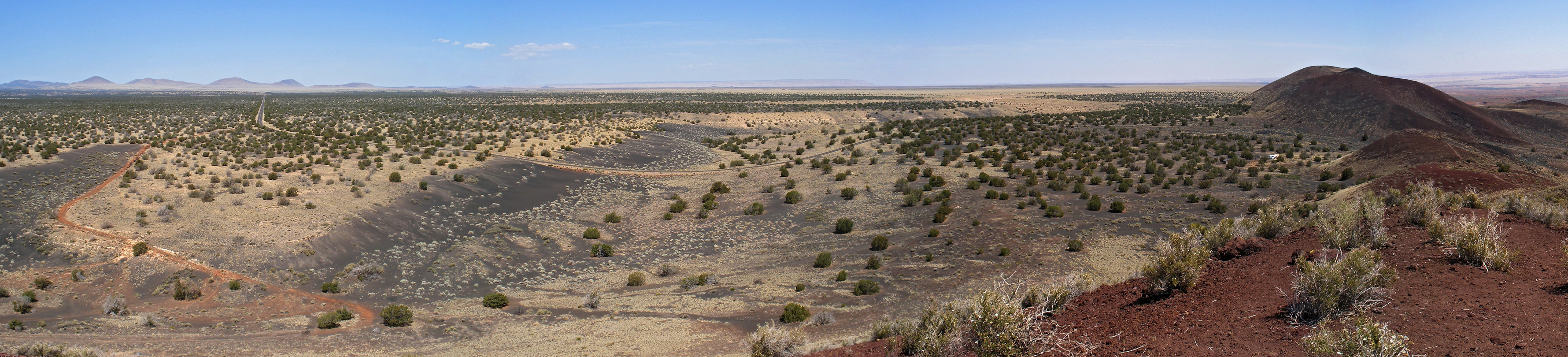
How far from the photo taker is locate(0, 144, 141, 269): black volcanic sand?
1384cm

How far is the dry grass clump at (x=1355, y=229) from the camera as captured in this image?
29.2 ft

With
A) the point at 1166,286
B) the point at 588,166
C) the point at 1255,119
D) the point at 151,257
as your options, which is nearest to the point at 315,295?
the point at 151,257

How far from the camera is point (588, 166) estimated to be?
32.0 metres

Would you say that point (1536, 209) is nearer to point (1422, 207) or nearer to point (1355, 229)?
point (1422, 207)

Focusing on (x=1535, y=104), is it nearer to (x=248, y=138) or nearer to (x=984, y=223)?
(x=984, y=223)

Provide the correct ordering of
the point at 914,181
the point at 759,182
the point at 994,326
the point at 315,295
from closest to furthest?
the point at 994,326 < the point at 315,295 < the point at 914,181 < the point at 759,182

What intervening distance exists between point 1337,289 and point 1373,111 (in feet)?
150

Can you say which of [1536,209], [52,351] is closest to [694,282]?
[52,351]

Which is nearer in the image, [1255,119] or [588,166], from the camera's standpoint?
[588,166]

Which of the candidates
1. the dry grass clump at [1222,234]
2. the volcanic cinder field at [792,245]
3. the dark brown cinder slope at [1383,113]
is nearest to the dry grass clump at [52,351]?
the volcanic cinder field at [792,245]

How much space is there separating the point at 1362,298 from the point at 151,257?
20646 mm

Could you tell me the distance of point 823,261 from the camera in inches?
619

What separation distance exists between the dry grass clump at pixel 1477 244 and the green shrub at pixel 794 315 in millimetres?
8598

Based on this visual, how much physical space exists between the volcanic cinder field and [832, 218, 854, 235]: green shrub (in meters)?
0.47
